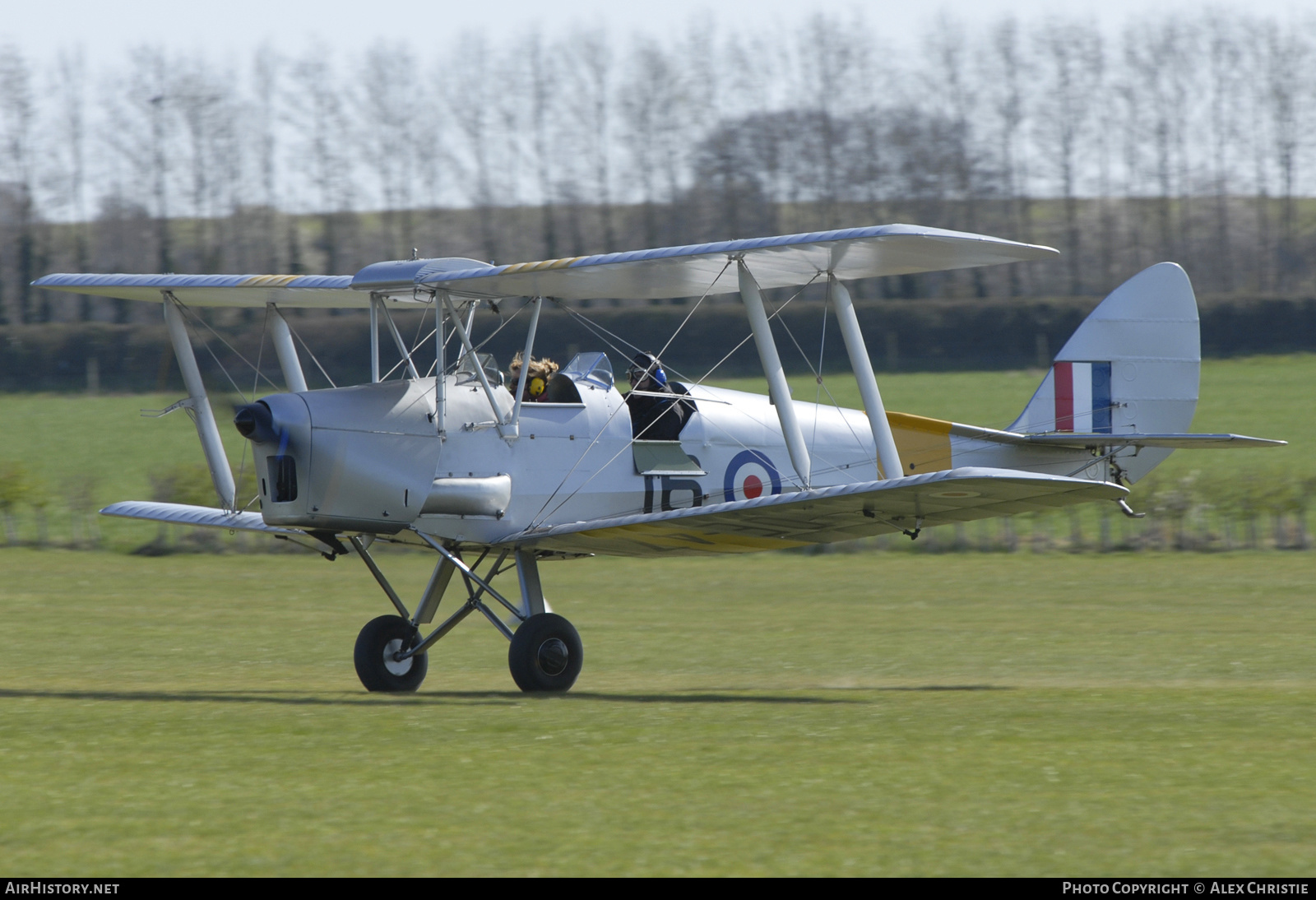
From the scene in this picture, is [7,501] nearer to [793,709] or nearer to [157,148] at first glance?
[793,709]

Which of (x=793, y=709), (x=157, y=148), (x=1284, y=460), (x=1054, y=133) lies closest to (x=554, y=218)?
(x=157, y=148)

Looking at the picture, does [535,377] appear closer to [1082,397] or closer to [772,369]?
[772,369]

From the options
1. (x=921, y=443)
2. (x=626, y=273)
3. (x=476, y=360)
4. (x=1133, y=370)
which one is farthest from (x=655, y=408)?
(x=1133, y=370)

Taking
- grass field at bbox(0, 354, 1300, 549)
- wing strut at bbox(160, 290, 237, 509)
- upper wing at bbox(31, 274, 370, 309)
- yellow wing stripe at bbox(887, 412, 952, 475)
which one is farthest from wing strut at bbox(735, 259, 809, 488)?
grass field at bbox(0, 354, 1300, 549)

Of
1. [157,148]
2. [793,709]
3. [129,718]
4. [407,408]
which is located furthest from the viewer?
[157,148]

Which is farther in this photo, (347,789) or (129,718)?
(129,718)

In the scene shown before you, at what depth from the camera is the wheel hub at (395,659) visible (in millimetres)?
11508

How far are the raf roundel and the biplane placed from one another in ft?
0.07

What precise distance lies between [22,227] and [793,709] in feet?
190

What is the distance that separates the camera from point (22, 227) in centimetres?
5969

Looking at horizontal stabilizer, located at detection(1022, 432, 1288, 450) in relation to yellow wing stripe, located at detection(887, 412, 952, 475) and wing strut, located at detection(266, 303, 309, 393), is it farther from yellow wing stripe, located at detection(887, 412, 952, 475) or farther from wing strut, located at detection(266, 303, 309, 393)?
wing strut, located at detection(266, 303, 309, 393)

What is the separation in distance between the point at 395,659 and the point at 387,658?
0.06m

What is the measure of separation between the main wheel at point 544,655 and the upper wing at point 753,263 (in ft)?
8.41

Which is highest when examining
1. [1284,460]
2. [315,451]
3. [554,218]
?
[554,218]
